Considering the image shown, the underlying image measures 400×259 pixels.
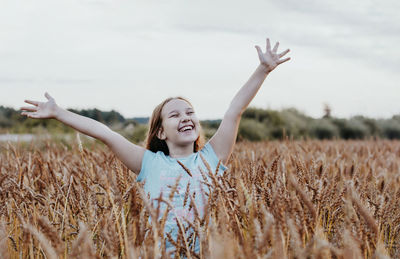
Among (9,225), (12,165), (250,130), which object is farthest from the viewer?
(250,130)

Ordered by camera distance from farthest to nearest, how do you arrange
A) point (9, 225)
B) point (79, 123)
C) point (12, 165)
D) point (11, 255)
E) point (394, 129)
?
point (394, 129), point (12, 165), point (79, 123), point (9, 225), point (11, 255)

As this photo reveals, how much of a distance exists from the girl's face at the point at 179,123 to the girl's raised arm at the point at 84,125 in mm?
241

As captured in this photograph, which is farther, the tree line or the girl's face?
the tree line

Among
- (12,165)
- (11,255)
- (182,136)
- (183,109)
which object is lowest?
(11,255)

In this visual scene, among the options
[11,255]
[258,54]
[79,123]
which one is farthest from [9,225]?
[258,54]

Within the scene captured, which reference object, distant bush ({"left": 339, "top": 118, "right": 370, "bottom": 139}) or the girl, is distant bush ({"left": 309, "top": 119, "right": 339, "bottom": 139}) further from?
the girl

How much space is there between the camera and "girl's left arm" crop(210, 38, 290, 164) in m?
2.46

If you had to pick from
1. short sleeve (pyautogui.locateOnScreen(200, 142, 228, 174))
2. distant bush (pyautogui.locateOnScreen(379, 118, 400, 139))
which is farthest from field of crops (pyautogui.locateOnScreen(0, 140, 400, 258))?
distant bush (pyautogui.locateOnScreen(379, 118, 400, 139))

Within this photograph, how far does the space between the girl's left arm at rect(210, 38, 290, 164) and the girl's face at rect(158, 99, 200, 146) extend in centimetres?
16

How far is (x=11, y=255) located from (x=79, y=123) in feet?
2.67

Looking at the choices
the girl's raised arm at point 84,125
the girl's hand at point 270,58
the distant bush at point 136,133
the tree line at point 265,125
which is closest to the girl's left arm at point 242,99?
the girl's hand at point 270,58

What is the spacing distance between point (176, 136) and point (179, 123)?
80 millimetres

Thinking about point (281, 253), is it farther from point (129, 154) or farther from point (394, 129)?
point (394, 129)

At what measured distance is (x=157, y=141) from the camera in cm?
284
